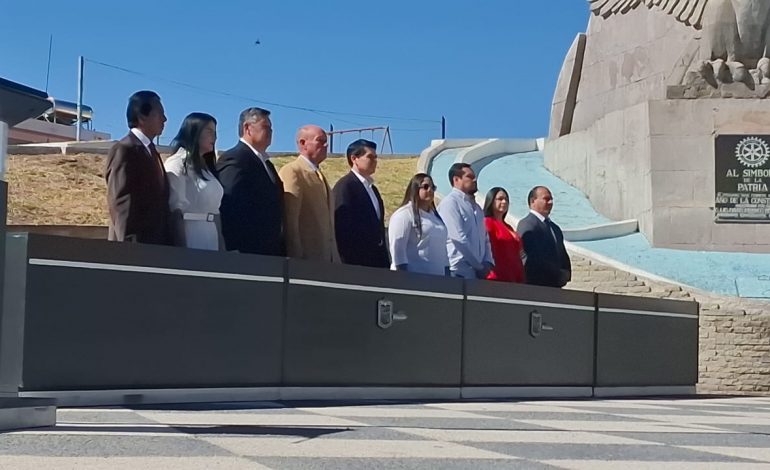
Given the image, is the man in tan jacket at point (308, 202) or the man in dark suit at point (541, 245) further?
the man in dark suit at point (541, 245)

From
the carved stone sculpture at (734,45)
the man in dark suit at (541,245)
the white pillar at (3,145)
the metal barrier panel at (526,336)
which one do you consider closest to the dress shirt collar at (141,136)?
the white pillar at (3,145)

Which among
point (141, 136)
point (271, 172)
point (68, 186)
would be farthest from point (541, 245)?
point (68, 186)

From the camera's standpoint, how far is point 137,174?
7.50 metres

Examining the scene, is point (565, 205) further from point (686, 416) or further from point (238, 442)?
point (238, 442)

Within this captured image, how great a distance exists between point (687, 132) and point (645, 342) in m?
9.91

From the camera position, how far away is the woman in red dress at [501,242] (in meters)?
11.3

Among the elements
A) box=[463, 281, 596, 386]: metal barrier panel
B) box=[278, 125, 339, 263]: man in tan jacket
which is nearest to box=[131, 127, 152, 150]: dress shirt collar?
box=[278, 125, 339, 263]: man in tan jacket

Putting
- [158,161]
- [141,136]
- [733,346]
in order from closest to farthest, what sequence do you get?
1. [141,136]
2. [158,161]
3. [733,346]

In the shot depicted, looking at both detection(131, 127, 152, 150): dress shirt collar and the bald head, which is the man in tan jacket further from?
detection(131, 127, 152, 150): dress shirt collar

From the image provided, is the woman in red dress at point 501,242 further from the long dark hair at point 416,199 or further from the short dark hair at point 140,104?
the short dark hair at point 140,104

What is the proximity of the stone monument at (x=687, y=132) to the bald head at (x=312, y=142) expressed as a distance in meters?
13.6

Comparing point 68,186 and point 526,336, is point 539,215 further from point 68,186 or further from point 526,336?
point 68,186

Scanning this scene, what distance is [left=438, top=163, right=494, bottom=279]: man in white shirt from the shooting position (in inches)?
409

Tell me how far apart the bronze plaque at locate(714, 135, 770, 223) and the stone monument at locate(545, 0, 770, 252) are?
0.02 m
